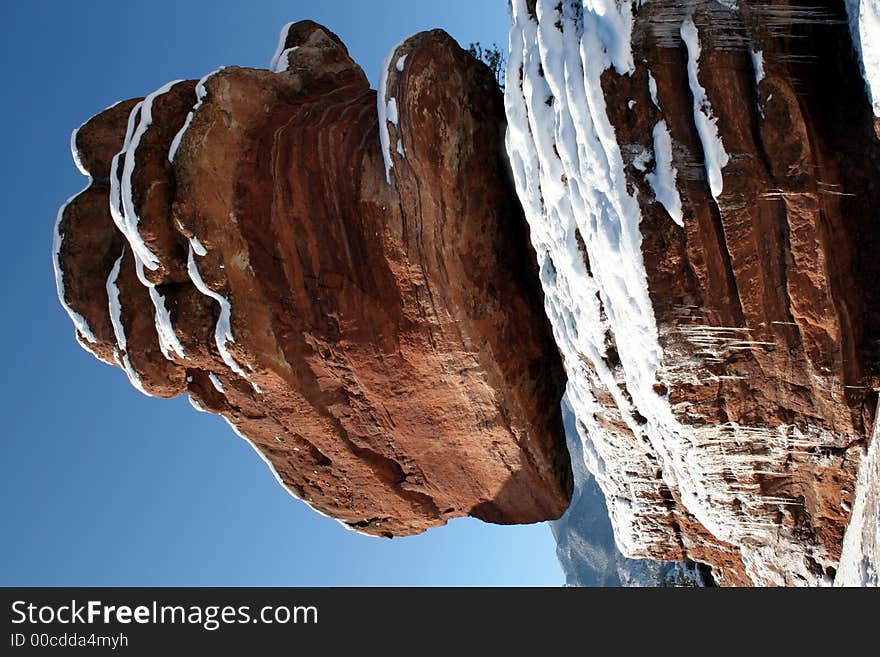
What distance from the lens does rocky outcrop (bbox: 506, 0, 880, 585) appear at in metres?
4.62

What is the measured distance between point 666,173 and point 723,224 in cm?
48

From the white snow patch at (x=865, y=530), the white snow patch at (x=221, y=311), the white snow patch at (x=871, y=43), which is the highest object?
the white snow patch at (x=871, y=43)

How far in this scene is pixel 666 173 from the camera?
4781 millimetres

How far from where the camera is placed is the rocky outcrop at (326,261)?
6.21 meters

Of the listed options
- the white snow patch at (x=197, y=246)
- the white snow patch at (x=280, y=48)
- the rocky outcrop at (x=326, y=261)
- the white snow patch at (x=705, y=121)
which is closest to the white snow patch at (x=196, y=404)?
the rocky outcrop at (x=326, y=261)

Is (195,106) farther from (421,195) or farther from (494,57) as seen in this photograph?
(494,57)

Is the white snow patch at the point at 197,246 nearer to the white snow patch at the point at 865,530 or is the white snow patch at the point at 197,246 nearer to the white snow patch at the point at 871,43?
the white snow patch at the point at 871,43

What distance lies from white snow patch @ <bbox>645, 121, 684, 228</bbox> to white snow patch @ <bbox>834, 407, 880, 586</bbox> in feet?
5.77

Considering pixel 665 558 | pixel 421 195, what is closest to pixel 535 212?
pixel 421 195

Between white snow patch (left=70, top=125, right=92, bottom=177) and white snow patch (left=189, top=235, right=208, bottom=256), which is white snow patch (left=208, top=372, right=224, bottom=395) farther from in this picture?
white snow patch (left=70, top=125, right=92, bottom=177)

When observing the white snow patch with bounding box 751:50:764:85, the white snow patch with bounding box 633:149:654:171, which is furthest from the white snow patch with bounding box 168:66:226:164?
the white snow patch with bounding box 751:50:764:85

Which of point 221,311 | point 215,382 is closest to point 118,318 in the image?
point 215,382

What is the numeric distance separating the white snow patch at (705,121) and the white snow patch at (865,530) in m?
1.77

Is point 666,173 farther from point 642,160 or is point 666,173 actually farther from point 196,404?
point 196,404
